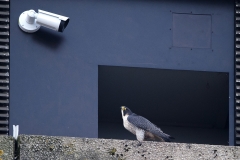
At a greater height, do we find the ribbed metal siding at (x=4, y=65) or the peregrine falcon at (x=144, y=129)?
the ribbed metal siding at (x=4, y=65)

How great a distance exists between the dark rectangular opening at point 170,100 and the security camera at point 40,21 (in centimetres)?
148

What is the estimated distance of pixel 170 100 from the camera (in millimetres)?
18312

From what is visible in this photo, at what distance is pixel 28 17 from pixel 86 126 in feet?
6.27

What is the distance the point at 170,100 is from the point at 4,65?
145 inches

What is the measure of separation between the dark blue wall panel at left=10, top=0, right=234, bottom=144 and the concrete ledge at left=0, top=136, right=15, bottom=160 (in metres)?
3.75

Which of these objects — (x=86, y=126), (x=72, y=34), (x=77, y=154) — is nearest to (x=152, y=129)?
(x=86, y=126)

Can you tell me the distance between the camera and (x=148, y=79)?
17.5 meters

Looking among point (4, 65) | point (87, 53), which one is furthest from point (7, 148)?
point (87, 53)

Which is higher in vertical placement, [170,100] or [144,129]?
[170,100]

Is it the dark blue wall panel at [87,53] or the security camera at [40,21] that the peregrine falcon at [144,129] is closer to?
the dark blue wall panel at [87,53]

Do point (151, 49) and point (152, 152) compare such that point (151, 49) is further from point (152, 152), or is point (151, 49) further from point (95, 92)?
point (152, 152)

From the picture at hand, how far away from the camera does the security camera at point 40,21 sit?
15.6m

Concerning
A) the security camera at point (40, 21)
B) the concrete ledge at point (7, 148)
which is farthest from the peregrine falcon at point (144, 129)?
the concrete ledge at point (7, 148)

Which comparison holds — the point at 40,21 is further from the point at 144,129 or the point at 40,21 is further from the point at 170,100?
the point at 170,100
